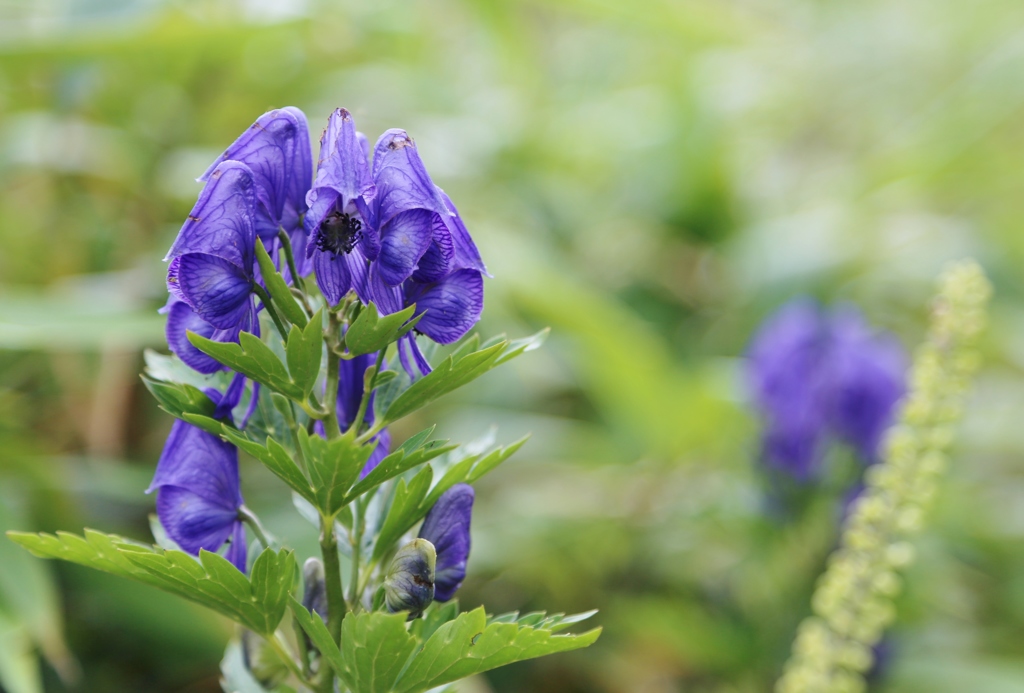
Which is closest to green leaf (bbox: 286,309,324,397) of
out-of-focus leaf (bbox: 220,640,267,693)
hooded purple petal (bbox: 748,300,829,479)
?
out-of-focus leaf (bbox: 220,640,267,693)

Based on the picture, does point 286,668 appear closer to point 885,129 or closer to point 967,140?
point 967,140

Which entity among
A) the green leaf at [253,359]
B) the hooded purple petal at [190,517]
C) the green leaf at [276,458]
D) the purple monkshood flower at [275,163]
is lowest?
the hooded purple petal at [190,517]

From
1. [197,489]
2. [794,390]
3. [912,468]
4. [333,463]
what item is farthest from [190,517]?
[794,390]

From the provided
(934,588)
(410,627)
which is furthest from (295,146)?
(934,588)

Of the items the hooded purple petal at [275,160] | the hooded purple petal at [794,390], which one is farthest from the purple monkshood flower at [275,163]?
the hooded purple petal at [794,390]

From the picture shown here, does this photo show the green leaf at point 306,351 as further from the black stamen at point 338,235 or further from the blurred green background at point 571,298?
the blurred green background at point 571,298

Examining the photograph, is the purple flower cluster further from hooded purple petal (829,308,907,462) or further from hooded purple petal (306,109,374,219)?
hooded purple petal (829,308,907,462)
